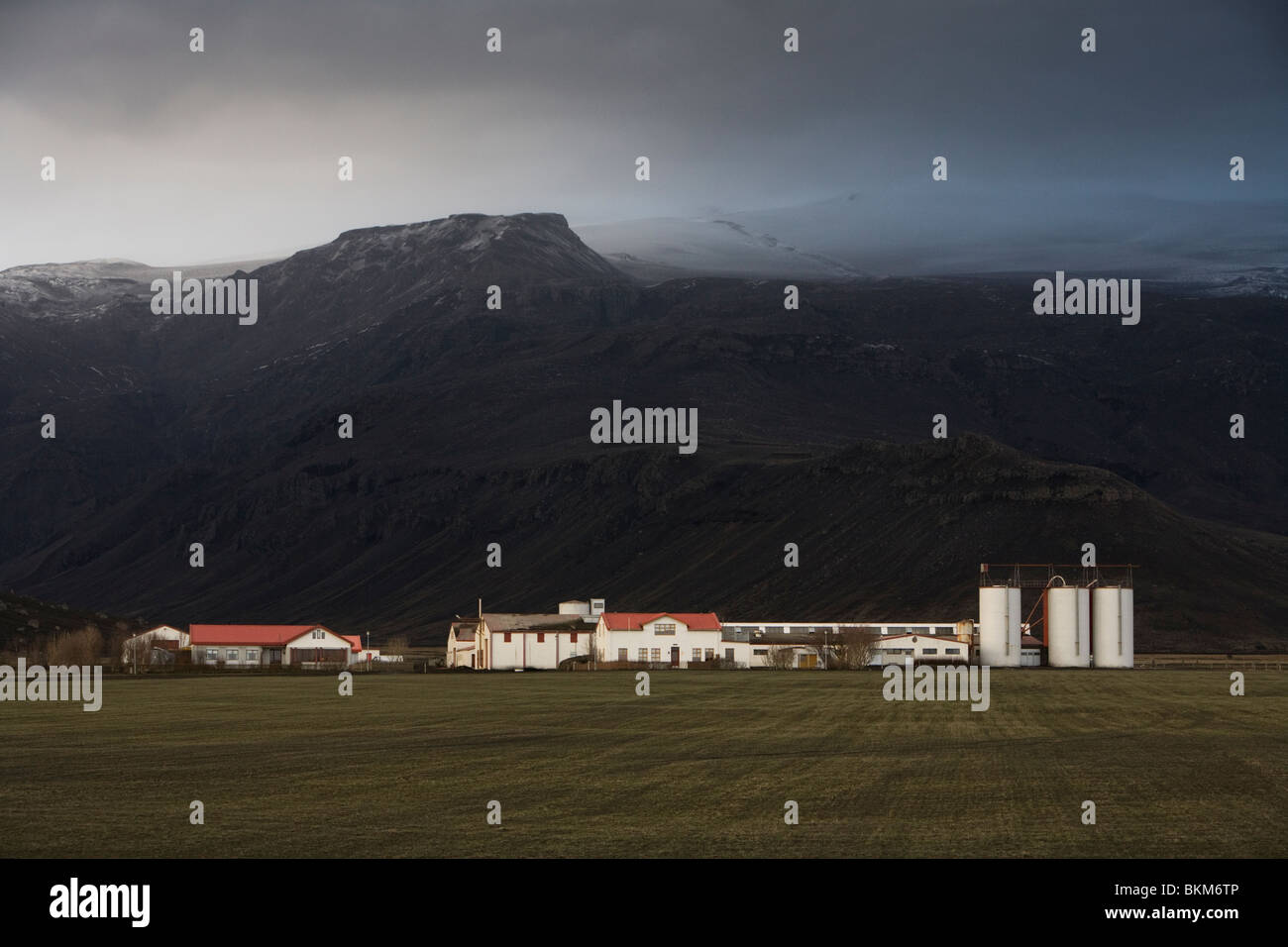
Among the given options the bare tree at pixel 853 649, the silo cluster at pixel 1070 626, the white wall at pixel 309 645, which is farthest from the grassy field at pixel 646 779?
the white wall at pixel 309 645

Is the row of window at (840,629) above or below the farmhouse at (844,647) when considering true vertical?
above

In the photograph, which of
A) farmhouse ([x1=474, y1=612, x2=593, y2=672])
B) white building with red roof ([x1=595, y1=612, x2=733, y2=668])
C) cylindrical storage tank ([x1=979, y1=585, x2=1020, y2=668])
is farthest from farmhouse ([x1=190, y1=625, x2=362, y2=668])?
cylindrical storage tank ([x1=979, y1=585, x2=1020, y2=668])

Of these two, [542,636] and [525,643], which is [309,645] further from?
Result: [542,636]

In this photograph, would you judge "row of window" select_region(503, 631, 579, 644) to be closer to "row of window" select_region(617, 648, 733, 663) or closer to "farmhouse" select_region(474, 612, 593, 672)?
"farmhouse" select_region(474, 612, 593, 672)

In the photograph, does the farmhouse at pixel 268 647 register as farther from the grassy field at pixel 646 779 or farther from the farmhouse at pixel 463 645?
the grassy field at pixel 646 779

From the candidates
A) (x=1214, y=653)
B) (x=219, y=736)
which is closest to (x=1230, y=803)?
(x=219, y=736)

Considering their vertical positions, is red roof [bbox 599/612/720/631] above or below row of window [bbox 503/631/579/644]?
above
